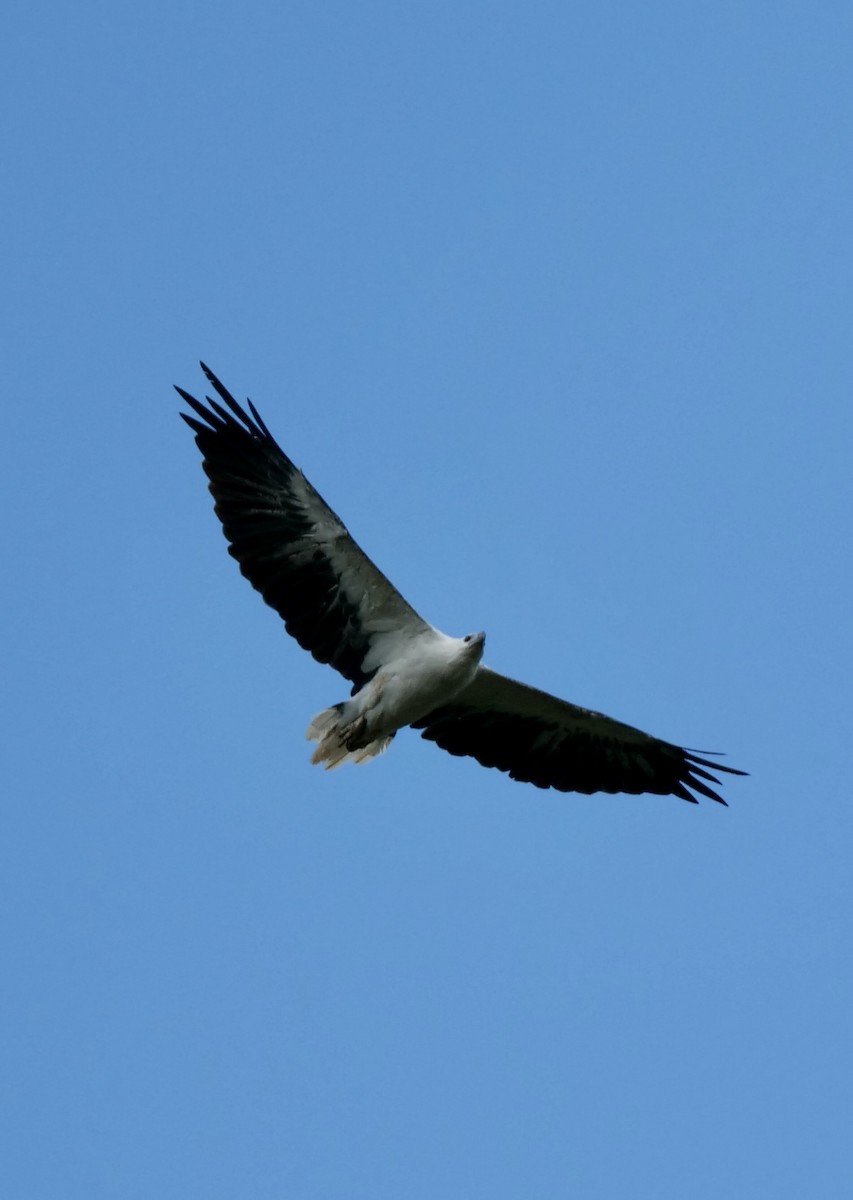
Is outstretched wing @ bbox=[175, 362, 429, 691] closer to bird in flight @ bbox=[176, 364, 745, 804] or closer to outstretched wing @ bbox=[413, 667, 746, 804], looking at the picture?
bird in flight @ bbox=[176, 364, 745, 804]

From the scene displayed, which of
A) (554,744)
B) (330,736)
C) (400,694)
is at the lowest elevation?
(330,736)

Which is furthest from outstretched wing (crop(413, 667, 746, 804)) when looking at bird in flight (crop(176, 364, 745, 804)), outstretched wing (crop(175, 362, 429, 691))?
outstretched wing (crop(175, 362, 429, 691))

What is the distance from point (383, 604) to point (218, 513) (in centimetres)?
144

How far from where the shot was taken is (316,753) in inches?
631

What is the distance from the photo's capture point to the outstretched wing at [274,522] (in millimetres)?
15805

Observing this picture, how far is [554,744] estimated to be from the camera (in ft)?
57.0

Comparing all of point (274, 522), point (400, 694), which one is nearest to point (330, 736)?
point (400, 694)

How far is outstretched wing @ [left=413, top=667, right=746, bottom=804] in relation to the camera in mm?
16906

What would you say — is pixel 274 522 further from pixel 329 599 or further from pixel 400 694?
pixel 400 694

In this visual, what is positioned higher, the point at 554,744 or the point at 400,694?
the point at 554,744

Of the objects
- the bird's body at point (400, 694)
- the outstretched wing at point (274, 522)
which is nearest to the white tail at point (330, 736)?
the bird's body at point (400, 694)

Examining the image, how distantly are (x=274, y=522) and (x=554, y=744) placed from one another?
3.22m

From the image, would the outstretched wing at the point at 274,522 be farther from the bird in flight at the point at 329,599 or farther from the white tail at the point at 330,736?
the white tail at the point at 330,736

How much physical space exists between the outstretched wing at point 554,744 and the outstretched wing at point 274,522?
1292 mm
